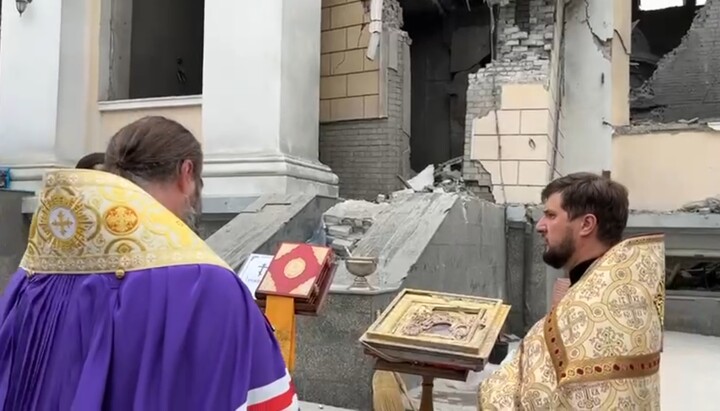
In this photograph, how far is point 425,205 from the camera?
6035mm

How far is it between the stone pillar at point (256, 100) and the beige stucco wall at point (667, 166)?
14.4 ft

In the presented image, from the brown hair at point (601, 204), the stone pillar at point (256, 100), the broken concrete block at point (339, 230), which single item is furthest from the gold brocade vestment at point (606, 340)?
the stone pillar at point (256, 100)

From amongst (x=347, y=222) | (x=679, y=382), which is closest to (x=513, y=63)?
(x=347, y=222)

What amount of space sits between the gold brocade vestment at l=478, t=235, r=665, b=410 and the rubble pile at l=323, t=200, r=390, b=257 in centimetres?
364

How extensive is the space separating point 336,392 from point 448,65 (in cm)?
1038

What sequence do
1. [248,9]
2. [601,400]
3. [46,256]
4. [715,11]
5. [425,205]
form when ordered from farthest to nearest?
[715,11] < [248,9] < [425,205] < [601,400] < [46,256]

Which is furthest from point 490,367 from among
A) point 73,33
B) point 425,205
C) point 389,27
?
point 73,33

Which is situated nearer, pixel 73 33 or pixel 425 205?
pixel 425 205

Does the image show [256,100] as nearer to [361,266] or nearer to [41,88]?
[41,88]

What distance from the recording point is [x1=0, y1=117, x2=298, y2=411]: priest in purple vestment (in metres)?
1.48

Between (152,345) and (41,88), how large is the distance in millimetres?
8418

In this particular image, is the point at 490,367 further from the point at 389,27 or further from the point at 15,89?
the point at 15,89

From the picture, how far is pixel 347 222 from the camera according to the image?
6422 millimetres

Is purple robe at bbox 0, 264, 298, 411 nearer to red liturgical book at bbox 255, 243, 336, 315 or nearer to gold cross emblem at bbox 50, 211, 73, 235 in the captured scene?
gold cross emblem at bbox 50, 211, 73, 235
